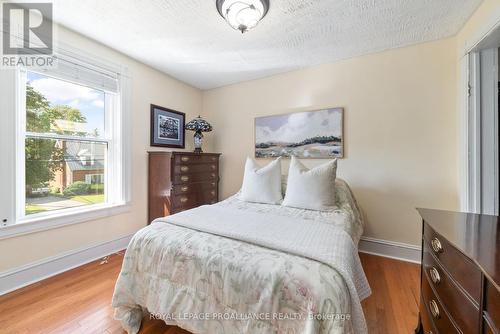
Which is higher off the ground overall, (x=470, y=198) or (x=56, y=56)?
(x=56, y=56)

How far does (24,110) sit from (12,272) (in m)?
1.34

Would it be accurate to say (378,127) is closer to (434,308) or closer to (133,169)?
(434,308)

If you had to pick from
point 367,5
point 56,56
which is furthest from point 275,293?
point 56,56

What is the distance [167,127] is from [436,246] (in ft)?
9.95

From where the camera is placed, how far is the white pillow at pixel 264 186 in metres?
2.15

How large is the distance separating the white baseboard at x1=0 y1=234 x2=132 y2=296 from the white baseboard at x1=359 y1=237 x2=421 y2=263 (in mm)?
2916

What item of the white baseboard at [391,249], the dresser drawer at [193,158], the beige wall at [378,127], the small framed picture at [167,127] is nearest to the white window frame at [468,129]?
the beige wall at [378,127]

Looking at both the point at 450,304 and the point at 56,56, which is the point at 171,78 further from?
the point at 450,304

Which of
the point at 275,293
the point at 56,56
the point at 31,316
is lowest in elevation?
the point at 31,316

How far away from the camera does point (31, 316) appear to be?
141 cm

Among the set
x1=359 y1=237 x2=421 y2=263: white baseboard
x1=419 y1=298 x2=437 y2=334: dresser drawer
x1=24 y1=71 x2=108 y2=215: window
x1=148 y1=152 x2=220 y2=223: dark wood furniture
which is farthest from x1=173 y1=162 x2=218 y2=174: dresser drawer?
x1=419 y1=298 x2=437 y2=334: dresser drawer

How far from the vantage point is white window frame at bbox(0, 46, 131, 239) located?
1624mm

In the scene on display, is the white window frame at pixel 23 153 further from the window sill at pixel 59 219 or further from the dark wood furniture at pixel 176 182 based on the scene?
the dark wood furniture at pixel 176 182

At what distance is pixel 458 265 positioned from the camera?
747 mm
